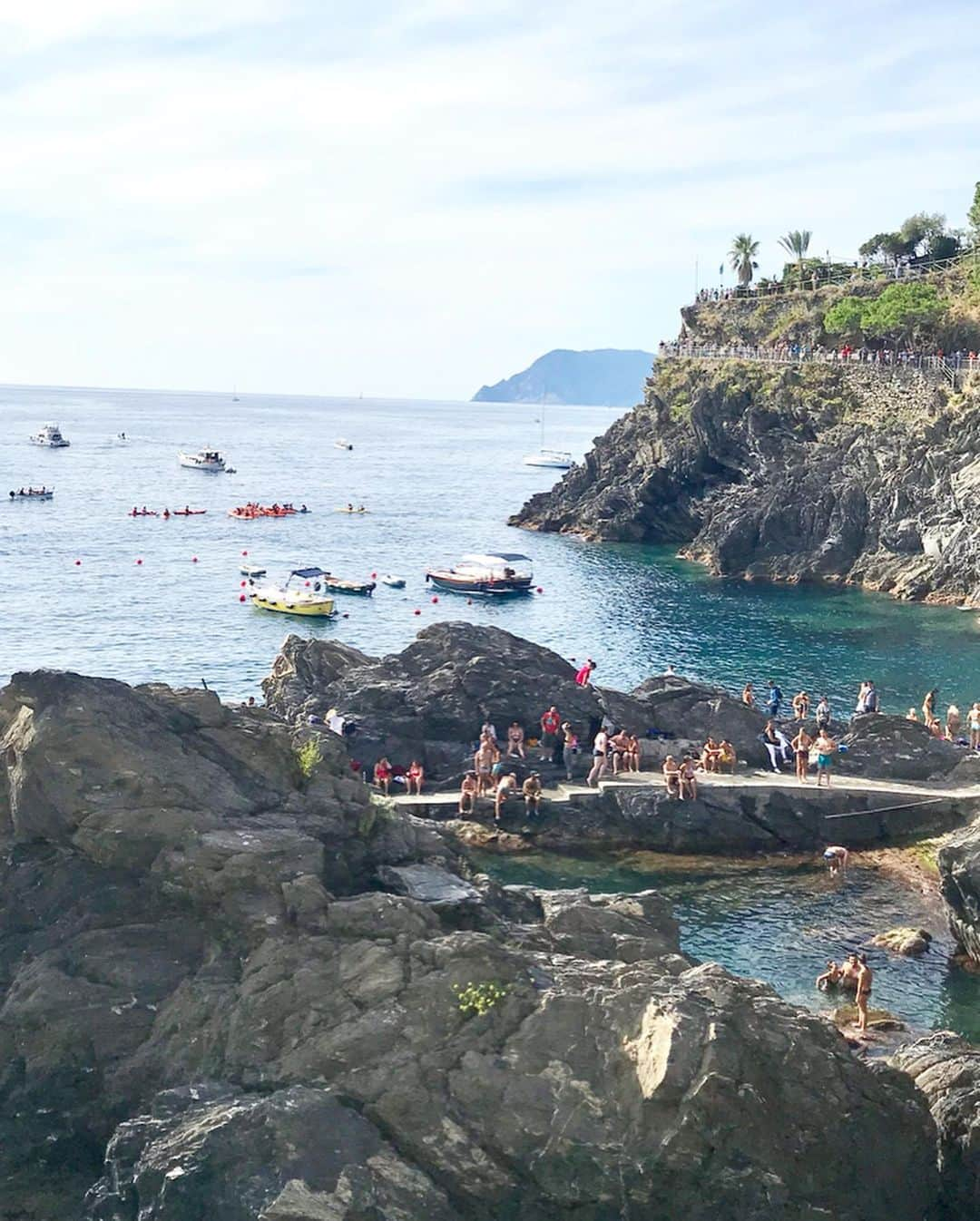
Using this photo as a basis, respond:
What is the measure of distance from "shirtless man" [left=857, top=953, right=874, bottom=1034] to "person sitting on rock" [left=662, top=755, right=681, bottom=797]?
10015mm

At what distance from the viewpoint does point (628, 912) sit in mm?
21062

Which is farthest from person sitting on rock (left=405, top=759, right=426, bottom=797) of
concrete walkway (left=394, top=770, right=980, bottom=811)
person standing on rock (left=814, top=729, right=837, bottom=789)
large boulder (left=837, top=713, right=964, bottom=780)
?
large boulder (left=837, top=713, right=964, bottom=780)

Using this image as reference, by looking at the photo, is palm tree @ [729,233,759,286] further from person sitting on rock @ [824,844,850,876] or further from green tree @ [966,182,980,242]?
person sitting on rock @ [824,844,850,876]

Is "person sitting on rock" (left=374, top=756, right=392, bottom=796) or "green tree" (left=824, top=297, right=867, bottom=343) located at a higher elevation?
"green tree" (left=824, top=297, right=867, bottom=343)

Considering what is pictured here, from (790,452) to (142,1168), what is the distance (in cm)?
8434

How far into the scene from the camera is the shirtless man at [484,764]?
120 feet

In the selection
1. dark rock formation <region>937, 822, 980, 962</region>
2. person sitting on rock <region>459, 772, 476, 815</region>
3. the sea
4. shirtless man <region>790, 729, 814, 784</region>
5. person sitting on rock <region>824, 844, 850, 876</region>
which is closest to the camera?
dark rock formation <region>937, 822, 980, 962</region>

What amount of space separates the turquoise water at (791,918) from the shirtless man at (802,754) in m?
3.49

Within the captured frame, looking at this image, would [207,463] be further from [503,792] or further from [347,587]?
[503,792]

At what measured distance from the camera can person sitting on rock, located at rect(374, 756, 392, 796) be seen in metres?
36.3

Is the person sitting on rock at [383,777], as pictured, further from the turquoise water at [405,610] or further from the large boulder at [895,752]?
the turquoise water at [405,610]

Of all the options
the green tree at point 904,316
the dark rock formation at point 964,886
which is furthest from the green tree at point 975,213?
the dark rock formation at point 964,886

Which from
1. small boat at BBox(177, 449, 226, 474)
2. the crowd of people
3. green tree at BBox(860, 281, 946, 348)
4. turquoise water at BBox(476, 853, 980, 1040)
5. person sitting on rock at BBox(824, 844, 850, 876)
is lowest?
turquoise water at BBox(476, 853, 980, 1040)

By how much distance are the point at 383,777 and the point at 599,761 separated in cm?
613
